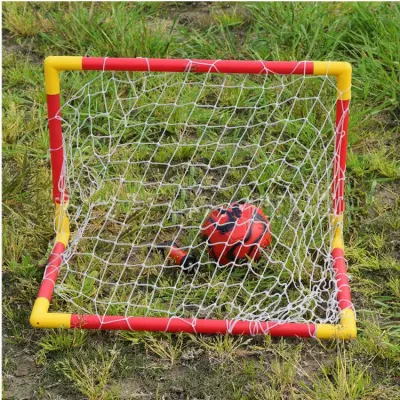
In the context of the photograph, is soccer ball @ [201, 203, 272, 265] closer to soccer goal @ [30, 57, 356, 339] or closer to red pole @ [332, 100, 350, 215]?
A: soccer goal @ [30, 57, 356, 339]

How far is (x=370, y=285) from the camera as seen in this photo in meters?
Result: 3.69

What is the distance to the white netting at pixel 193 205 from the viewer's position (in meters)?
3.59

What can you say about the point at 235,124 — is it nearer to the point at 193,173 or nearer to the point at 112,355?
the point at 193,173

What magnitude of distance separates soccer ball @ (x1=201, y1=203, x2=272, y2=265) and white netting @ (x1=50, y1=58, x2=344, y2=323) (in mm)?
49

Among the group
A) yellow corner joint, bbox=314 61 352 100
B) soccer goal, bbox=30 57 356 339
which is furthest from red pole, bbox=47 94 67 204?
yellow corner joint, bbox=314 61 352 100

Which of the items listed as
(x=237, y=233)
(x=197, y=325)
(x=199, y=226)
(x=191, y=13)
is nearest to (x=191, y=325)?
(x=197, y=325)

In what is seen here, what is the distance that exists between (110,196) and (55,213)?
0.32 m

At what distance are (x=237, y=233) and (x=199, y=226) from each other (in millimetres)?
317

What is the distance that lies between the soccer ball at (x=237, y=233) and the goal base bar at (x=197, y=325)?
36cm

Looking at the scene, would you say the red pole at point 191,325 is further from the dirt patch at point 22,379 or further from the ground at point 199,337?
the dirt patch at point 22,379

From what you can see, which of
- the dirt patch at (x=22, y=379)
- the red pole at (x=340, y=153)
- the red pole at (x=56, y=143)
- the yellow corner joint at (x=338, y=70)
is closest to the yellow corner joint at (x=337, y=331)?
the red pole at (x=340, y=153)

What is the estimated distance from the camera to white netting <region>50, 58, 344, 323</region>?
3.59 m

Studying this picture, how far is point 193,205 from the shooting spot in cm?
399

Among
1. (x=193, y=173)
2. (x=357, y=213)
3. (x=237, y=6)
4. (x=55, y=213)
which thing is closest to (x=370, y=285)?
(x=357, y=213)
